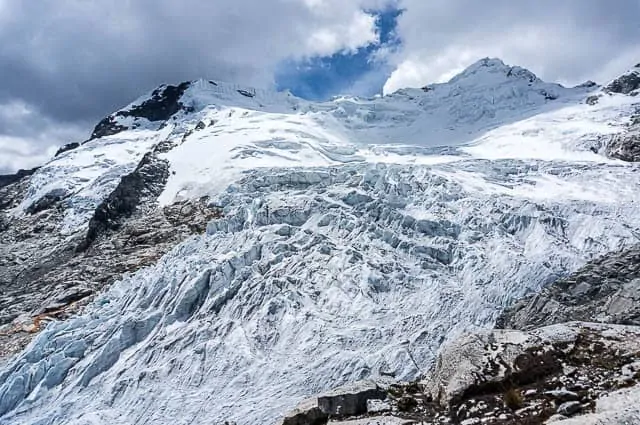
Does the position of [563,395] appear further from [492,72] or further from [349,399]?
[492,72]

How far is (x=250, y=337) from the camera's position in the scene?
2227 cm

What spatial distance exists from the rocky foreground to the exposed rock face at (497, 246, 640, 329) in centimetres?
1234

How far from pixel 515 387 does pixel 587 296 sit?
53.1ft

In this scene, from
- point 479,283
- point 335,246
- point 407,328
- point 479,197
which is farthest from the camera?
point 479,197

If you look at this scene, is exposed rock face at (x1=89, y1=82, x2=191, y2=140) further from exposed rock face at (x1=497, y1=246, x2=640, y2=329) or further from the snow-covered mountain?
exposed rock face at (x1=497, y1=246, x2=640, y2=329)

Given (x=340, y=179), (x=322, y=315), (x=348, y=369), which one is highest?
(x=340, y=179)

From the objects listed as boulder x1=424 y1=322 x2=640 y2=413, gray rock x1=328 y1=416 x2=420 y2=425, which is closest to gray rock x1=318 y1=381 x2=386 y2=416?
gray rock x1=328 y1=416 x2=420 y2=425

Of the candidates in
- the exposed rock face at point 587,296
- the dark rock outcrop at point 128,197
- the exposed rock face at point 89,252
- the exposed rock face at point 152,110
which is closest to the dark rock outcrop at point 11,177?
the exposed rock face at point 152,110

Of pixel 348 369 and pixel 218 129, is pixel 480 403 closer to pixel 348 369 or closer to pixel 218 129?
pixel 348 369

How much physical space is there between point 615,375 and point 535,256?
1998cm

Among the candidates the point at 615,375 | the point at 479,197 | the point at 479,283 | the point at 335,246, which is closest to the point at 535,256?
the point at 479,283

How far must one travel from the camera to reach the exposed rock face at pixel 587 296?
62.3ft

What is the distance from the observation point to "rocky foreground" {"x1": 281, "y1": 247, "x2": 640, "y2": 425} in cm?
580

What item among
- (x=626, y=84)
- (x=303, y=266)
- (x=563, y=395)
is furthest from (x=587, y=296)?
(x=626, y=84)
